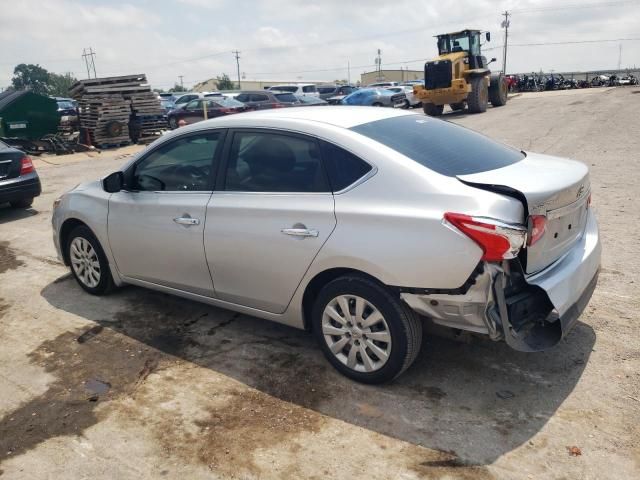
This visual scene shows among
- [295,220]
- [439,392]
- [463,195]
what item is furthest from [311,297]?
[463,195]

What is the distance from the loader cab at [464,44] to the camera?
71.2 feet

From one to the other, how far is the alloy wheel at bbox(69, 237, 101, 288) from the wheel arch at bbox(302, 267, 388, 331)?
2.26 metres

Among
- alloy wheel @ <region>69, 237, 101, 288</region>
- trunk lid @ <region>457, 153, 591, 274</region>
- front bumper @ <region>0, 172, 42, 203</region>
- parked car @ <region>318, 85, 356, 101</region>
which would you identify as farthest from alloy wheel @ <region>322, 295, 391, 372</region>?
parked car @ <region>318, 85, 356, 101</region>

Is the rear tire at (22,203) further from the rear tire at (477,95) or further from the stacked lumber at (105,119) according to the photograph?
the rear tire at (477,95)

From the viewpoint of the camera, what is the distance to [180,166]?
4.07 meters

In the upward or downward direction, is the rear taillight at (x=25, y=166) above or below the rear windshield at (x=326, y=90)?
below

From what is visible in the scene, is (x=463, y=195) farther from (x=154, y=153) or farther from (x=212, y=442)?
(x=154, y=153)

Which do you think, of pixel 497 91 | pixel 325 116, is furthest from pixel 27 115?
pixel 497 91

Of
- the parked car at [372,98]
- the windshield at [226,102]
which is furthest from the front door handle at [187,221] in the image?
the parked car at [372,98]

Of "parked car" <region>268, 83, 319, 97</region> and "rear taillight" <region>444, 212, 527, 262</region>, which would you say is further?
"parked car" <region>268, 83, 319, 97</region>

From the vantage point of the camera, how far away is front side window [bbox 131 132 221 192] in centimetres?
386

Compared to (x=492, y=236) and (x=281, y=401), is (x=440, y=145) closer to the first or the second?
(x=492, y=236)

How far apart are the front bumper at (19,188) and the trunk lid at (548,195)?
7.55 metres

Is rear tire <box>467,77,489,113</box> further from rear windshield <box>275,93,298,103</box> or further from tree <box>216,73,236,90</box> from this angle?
tree <box>216,73,236,90</box>
